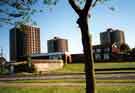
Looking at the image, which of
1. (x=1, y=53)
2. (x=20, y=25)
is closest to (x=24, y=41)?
(x=1, y=53)

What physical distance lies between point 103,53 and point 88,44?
327 ft

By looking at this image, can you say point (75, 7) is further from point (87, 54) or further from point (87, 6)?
point (87, 54)

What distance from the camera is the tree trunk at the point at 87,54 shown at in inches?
431

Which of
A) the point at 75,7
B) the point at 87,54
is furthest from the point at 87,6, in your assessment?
the point at 87,54

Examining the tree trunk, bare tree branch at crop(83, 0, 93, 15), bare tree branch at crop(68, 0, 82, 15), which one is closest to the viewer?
the tree trunk

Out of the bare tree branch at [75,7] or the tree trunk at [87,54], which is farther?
the bare tree branch at [75,7]

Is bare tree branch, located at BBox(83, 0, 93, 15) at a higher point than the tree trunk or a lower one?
higher

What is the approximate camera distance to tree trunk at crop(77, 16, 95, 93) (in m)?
11.0

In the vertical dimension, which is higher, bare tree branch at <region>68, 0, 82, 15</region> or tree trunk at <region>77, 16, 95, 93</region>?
bare tree branch at <region>68, 0, 82, 15</region>

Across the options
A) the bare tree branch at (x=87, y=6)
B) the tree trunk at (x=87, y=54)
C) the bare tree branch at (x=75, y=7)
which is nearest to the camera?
the tree trunk at (x=87, y=54)

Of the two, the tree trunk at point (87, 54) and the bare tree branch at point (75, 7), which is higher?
the bare tree branch at point (75, 7)

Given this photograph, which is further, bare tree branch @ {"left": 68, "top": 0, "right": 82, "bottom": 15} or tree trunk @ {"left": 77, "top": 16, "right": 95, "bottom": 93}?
bare tree branch @ {"left": 68, "top": 0, "right": 82, "bottom": 15}

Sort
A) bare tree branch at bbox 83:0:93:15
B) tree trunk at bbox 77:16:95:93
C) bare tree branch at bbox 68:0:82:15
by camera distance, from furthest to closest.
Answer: bare tree branch at bbox 68:0:82:15
bare tree branch at bbox 83:0:93:15
tree trunk at bbox 77:16:95:93

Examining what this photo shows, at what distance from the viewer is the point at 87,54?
1108 cm
